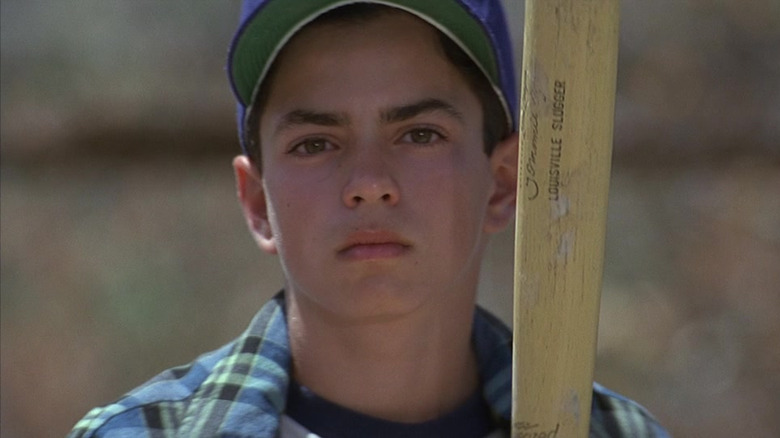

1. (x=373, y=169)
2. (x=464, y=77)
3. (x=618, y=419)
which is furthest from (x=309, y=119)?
(x=618, y=419)

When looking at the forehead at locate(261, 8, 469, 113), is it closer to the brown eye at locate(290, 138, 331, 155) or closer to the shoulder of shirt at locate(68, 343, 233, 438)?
the brown eye at locate(290, 138, 331, 155)

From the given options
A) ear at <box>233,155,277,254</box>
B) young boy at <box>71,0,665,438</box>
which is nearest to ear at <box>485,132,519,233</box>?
young boy at <box>71,0,665,438</box>

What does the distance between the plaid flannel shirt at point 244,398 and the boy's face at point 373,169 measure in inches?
4.4

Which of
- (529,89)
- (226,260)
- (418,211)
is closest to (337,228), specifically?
(418,211)

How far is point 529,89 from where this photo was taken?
1572mm

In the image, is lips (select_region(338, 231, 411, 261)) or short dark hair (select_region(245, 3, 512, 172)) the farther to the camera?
short dark hair (select_region(245, 3, 512, 172))

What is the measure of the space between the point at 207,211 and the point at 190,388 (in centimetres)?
187

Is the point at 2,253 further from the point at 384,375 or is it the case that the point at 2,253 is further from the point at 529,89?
the point at 529,89

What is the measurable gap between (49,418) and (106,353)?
0.81 feet

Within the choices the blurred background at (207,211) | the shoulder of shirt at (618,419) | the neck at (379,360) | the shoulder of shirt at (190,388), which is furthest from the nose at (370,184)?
the blurred background at (207,211)

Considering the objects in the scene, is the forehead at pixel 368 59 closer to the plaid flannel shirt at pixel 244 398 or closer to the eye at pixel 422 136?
the eye at pixel 422 136

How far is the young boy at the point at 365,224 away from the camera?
195 centimetres

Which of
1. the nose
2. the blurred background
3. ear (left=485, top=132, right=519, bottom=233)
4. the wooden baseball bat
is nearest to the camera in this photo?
the wooden baseball bat

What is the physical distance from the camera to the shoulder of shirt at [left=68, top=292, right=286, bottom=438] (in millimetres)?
1976
